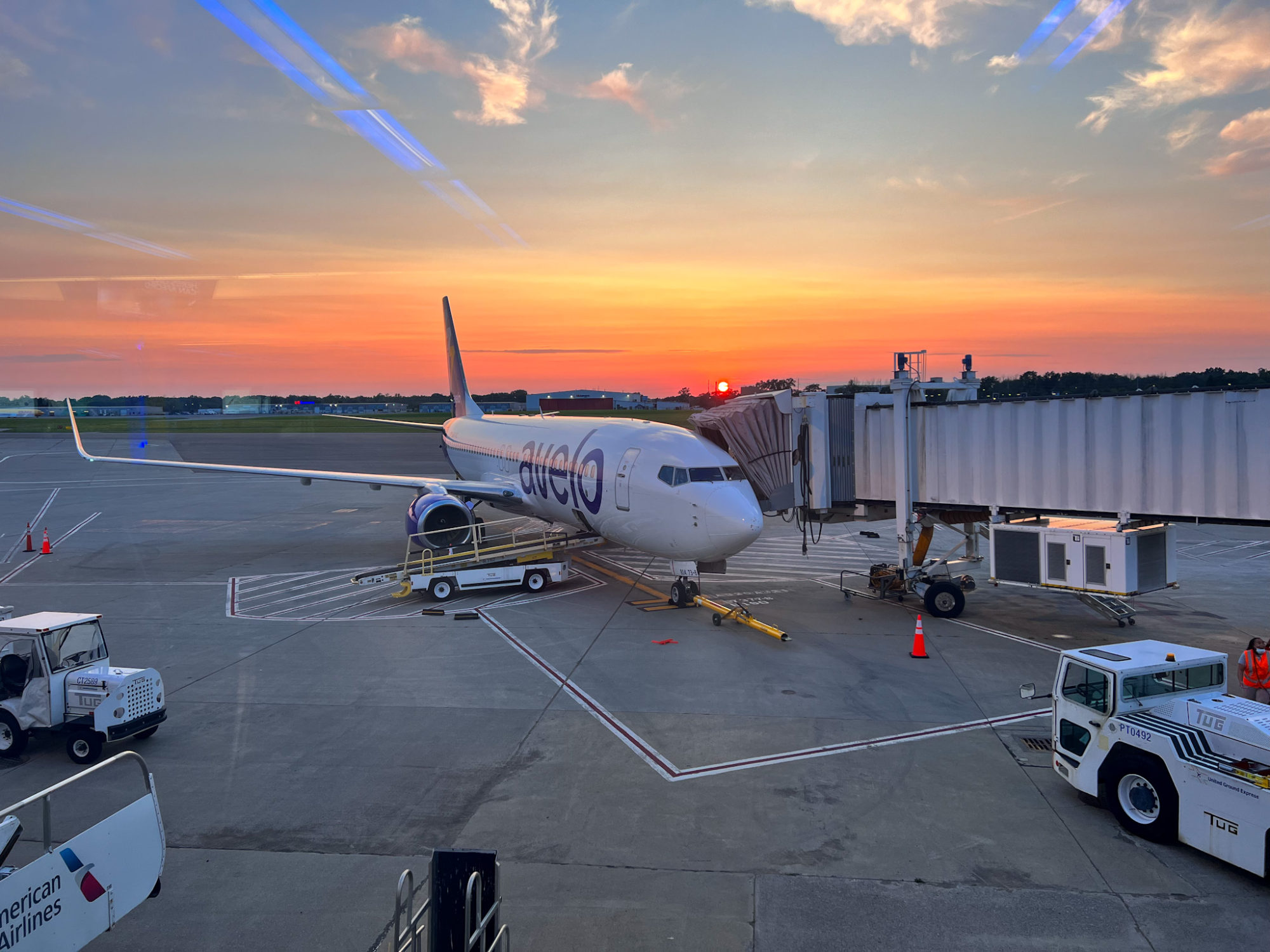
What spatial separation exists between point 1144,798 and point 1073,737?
1067 mm

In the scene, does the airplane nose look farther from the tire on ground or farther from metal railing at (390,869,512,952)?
metal railing at (390,869,512,952)

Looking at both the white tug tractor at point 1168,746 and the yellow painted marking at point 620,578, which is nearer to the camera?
the white tug tractor at point 1168,746

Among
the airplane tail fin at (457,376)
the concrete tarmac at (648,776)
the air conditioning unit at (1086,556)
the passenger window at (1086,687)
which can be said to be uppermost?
the airplane tail fin at (457,376)

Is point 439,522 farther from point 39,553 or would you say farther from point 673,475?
point 39,553

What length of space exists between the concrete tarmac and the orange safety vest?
3004mm

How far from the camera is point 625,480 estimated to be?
67.7 feet

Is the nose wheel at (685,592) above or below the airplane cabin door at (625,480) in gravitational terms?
below

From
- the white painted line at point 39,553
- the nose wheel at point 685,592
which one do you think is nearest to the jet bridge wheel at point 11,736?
the nose wheel at point 685,592

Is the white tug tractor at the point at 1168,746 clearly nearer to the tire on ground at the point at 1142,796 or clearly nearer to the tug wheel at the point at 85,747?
the tire on ground at the point at 1142,796

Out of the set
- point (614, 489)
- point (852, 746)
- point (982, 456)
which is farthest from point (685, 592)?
point (852, 746)

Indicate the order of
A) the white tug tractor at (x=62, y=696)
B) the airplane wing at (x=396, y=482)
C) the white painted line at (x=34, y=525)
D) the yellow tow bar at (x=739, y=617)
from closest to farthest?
1. the white tug tractor at (x=62, y=696)
2. the yellow tow bar at (x=739, y=617)
3. the airplane wing at (x=396, y=482)
4. the white painted line at (x=34, y=525)

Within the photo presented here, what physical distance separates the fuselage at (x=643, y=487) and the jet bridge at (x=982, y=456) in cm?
146

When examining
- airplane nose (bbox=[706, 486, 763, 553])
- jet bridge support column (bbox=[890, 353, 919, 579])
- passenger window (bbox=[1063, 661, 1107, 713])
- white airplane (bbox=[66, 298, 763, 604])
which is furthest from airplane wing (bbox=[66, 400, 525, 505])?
passenger window (bbox=[1063, 661, 1107, 713])

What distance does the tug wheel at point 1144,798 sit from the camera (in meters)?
9.30
